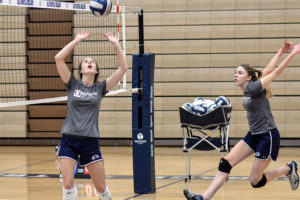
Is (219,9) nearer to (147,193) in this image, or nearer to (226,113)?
(226,113)

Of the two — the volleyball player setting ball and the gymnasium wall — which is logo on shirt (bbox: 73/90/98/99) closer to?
the volleyball player setting ball

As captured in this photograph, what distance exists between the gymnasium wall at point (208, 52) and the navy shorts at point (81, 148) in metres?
8.17

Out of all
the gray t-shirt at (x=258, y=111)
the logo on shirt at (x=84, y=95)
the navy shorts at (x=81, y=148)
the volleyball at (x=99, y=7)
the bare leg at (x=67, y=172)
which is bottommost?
the bare leg at (x=67, y=172)

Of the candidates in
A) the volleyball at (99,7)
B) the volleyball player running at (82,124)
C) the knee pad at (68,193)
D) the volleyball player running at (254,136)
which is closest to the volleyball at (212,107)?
the volleyball player running at (254,136)

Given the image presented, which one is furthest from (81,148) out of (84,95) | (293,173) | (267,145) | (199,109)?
(199,109)

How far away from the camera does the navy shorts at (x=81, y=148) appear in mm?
5484

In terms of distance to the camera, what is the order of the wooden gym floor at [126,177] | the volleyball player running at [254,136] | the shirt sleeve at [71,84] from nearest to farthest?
→ 1. the shirt sleeve at [71,84]
2. the volleyball player running at [254,136]
3. the wooden gym floor at [126,177]

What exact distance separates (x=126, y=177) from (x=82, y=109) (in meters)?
4.05

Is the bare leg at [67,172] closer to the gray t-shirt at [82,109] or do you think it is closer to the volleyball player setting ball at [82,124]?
the volleyball player setting ball at [82,124]

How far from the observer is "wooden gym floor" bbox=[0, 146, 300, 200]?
776 centimetres

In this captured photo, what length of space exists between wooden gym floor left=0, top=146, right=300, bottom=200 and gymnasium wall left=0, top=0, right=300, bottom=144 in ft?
2.64

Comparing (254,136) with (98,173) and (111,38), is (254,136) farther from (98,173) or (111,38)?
(111,38)

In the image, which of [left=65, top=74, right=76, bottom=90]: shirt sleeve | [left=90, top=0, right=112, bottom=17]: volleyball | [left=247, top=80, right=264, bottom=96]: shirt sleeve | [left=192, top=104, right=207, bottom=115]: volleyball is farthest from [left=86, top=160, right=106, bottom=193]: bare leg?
[left=192, top=104, right=207, bottom=115]: volleyball

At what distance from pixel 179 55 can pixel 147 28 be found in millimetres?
950
